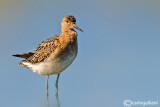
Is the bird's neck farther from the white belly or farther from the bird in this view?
the white belly

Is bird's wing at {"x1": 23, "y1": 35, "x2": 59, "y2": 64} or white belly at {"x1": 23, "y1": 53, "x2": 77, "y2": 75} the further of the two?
bird's wing at {"x1": 23, "y1": 35, "x2": 59, "y2": 64}

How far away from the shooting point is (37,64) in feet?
31.7

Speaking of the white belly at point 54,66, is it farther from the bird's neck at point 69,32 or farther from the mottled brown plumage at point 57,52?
the bird's neck at point 69,32

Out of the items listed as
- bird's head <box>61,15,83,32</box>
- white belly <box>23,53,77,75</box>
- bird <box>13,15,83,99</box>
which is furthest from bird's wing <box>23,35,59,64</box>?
bird's head <box>61,15,83,32</box>

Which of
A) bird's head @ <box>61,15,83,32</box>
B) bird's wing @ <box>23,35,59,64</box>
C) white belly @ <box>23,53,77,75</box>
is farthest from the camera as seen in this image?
bird's head @ <box>61,15,83,32</box>

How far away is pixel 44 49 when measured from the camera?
9.62 metres

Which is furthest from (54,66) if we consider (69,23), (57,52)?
(69,23)

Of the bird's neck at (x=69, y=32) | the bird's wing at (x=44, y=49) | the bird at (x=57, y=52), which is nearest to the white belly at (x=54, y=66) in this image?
the bird at (x=57, y=52)

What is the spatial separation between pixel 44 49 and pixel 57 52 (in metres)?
0.50

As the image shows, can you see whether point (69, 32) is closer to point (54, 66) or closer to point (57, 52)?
point (57, 52)

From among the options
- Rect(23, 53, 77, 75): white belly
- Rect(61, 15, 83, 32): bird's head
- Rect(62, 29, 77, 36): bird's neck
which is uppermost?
Rect(61, 15, 83, 32): bird's head

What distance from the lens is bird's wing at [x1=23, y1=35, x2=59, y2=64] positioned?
9422 mm

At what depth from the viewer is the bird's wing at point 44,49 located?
942 cm

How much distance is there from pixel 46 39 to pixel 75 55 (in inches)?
34.9
